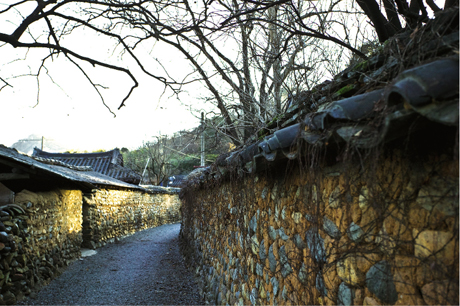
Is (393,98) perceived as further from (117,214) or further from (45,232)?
(117,214)

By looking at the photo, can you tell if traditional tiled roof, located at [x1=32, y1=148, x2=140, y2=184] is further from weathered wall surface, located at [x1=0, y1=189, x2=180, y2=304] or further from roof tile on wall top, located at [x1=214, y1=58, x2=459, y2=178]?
roof tile on wall top, located at [x1=214, y1=58, x2=459, y2=178]

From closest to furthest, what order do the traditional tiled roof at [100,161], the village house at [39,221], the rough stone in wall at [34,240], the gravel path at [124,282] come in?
the rough stone in wall at [34,240] < the village house at [39,221] < the gravel path at [124,282] < the traditional tiled roof at [100,161]

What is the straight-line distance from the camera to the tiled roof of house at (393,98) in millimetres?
882

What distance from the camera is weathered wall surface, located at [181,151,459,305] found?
1.12m

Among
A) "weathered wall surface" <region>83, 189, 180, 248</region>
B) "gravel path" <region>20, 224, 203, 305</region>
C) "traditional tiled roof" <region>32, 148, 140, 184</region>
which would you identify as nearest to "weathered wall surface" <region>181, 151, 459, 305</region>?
"gravel path" <region>20, 224, 203, 305</region>

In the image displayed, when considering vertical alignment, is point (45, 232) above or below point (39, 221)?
below

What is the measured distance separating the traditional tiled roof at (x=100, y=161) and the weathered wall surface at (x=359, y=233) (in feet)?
50.1

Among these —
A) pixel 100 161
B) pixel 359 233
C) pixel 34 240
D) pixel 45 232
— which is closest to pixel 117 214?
pixel 45 232

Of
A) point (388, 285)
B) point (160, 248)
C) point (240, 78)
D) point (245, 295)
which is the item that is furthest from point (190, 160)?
point (388, 285)

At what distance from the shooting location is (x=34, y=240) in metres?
5.48

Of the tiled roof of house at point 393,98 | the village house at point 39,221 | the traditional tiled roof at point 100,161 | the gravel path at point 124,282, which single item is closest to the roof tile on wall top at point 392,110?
the tiled roof of house at point 393,98

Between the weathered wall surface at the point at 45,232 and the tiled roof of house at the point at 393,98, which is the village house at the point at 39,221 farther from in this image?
the tiled roof of house at the point at 393,98

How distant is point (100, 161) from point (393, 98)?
18.8m

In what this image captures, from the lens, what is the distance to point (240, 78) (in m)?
7.05
